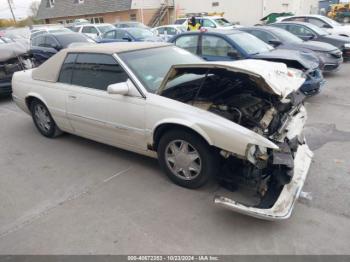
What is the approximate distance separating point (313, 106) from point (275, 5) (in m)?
23.5

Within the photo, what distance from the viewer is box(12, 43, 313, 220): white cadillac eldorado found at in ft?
10.2

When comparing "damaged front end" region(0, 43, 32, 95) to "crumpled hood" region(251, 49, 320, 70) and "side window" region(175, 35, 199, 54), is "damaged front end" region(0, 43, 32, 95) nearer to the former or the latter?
"side window" region(175, 35, 199, 54)

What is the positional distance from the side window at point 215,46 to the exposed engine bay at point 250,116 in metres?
3.43

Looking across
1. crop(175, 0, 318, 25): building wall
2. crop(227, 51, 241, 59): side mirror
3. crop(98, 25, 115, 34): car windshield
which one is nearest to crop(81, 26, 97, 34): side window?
crop(98, 25, 115, 34): car windshield

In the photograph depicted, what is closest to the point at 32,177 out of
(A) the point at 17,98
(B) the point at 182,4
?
(A) the point at 17,98

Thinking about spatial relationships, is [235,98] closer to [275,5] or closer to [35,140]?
[35,140]

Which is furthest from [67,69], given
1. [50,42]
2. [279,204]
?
[50,42]

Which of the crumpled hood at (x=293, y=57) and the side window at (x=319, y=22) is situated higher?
the side window at (x=319, y=22)

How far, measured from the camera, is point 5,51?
8094mm

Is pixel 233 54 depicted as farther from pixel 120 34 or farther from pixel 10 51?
pixel 120 34

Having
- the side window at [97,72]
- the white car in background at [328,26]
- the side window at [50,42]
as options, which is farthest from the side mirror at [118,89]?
the white car in background at [328,26]

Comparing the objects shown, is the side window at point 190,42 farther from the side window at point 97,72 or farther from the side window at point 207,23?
the side window at point 207,23

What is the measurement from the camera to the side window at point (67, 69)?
472 cm

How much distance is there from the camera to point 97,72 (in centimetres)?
435
